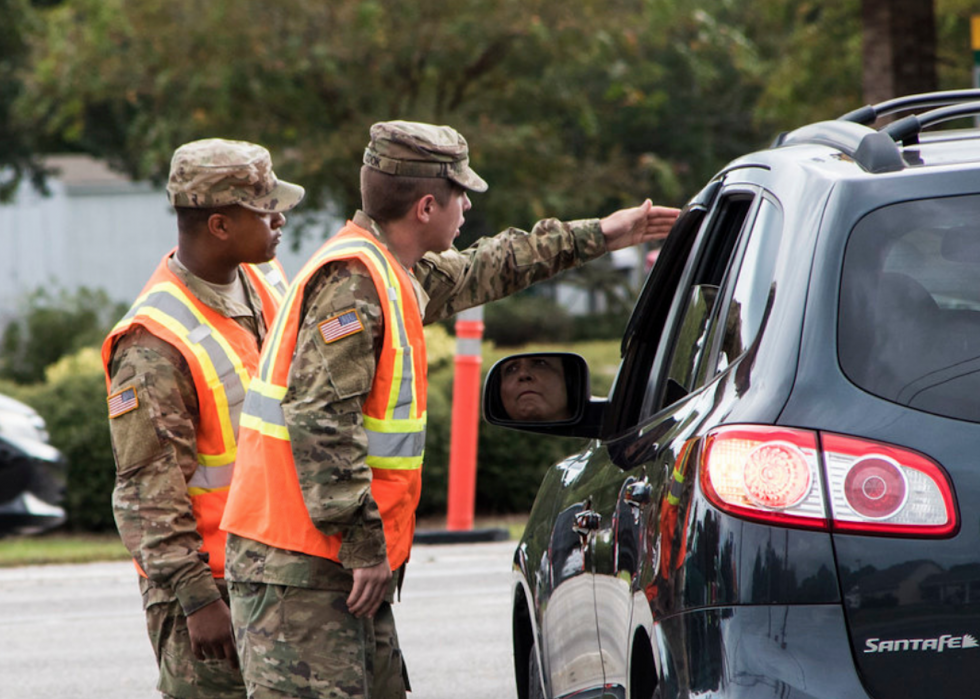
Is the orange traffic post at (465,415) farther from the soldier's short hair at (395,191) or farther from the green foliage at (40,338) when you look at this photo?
the green foliage at (40,338)

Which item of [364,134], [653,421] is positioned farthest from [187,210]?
[364,134]

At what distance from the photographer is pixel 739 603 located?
2250 mm

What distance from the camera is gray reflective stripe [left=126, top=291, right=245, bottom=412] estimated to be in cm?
398

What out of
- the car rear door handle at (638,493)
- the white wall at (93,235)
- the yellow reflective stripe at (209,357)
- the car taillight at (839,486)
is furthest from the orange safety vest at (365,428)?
the white wall at (93,235)

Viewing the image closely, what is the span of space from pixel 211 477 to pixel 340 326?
897 mm

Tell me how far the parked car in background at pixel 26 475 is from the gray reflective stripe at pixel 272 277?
6.02 meters

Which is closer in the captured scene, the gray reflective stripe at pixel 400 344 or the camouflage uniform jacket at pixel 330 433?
the camouflage uniform jacket at pixel 330 433

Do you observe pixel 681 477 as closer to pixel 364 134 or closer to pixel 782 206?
pixel 782 206

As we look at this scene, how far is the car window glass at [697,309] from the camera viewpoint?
2.94 meters

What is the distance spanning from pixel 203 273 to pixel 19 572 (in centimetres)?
608

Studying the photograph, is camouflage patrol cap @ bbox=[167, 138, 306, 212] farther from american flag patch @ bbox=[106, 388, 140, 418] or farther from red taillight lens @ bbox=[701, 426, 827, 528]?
red taillight lens @ bbox=[701, 426, 827, 528]

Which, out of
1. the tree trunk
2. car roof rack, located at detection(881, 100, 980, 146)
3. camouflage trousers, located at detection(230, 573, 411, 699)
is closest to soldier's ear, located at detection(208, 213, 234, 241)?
camouflage trousers, located at detection(230, 573, 411, 699)

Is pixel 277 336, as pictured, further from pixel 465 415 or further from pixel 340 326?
pixel 465 415

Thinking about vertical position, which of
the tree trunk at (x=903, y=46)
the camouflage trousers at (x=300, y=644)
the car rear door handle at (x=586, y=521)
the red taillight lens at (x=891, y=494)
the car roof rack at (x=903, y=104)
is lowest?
the camouflage trousers at (x=300, y=644)
